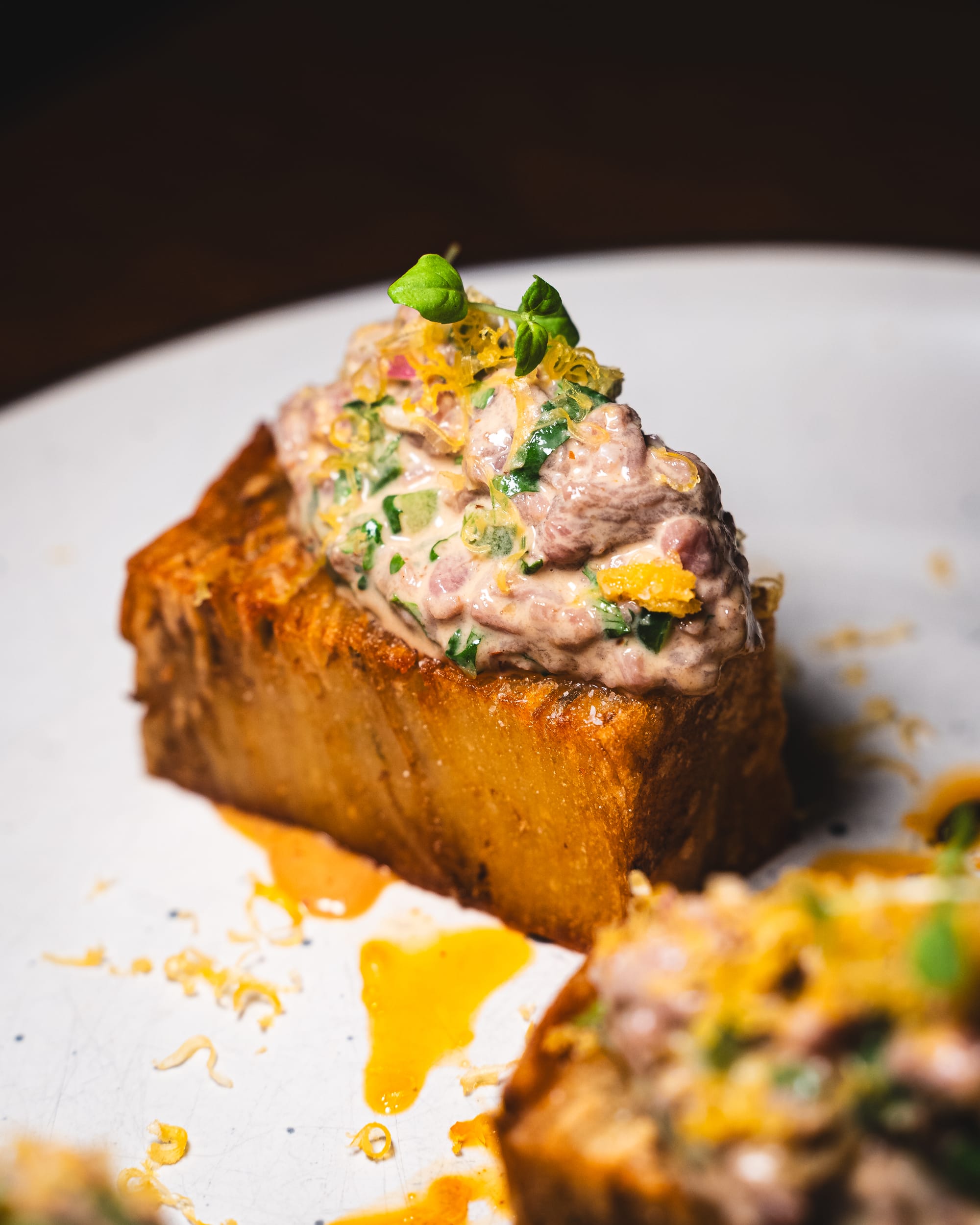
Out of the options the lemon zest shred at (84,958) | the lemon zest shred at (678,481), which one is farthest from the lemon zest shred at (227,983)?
the lemon zest shred at (678,481)

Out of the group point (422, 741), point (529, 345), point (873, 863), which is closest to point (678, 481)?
point (529, 345)

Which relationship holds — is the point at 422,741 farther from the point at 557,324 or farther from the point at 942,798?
the point at 942,798

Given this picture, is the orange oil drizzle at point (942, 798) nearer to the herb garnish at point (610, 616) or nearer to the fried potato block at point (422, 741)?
the fried potato block at point (422, 741)

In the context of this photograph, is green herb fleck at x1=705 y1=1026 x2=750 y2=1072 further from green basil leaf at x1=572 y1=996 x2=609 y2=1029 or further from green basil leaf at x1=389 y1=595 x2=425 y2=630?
green basil leaf at x1=389 y1=595 x2=425 y2=630

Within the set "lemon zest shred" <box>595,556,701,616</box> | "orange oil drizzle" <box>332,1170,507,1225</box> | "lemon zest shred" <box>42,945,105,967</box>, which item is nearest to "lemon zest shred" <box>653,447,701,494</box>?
"lemon zest shred" <box>595,556,701,616</box>

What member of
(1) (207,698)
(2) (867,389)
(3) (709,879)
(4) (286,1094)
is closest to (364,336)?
(1) (207,698)

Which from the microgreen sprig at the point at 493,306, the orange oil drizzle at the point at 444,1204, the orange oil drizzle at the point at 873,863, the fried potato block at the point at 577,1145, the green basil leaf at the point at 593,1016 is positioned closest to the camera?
the fried potato block at the point at 577,1145

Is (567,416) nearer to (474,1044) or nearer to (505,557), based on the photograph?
(505,557)
